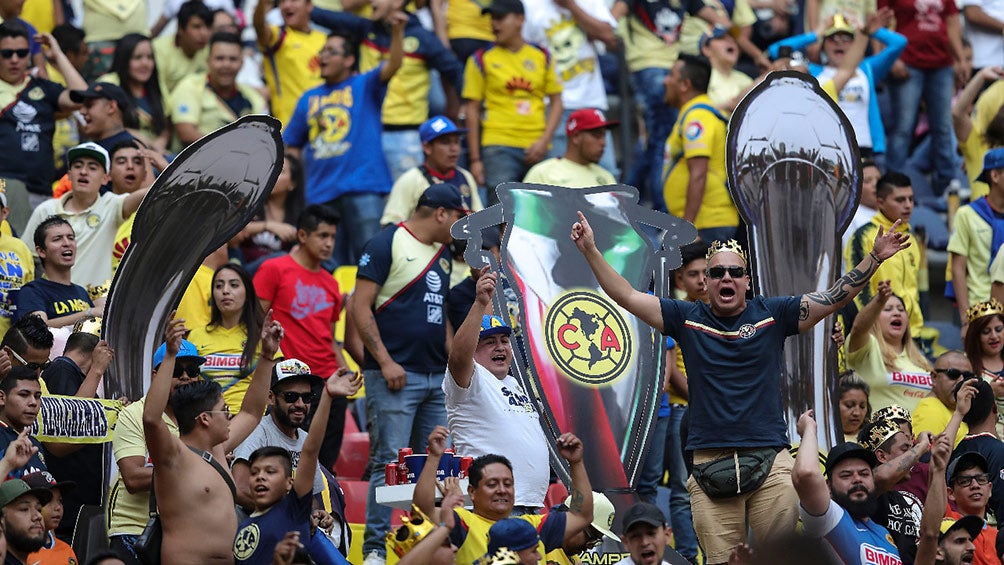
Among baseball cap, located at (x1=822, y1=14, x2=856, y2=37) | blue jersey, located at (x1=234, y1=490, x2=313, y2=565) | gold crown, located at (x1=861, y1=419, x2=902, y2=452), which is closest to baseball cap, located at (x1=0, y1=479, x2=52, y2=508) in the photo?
blue jersey, located at (x1=234, y1=490, x2=313, y2=565)

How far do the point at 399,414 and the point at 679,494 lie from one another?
1.80m

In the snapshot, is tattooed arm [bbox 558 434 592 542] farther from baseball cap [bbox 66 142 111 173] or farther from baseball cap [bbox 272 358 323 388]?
baseball cap [bbox 66 142 111 173]

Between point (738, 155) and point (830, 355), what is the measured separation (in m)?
Answer: 1.24

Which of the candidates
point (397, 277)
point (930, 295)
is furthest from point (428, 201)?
point (930, 295)

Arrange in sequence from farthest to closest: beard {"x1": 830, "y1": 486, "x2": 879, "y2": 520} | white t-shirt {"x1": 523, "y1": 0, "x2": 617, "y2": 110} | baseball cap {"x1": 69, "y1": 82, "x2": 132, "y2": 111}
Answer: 1. white t-shirt {"x1": 523, "y1": 0, "x2": 617, "y2": 110}
2. baseball cap {"x1": 69, "y1": 82, "x2": 132, "y2": 111}
3. beard {"x1": 830, "y1": 486, "x2": 879, "y2": 520}

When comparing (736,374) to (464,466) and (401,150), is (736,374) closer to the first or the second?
(464,466)

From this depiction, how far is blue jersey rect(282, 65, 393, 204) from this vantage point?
13.3 m

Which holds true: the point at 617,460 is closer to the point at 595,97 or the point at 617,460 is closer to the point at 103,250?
the point at 103,250

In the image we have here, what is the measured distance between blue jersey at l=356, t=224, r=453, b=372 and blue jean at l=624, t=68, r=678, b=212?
12.8 ft

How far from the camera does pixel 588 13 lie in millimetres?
14867

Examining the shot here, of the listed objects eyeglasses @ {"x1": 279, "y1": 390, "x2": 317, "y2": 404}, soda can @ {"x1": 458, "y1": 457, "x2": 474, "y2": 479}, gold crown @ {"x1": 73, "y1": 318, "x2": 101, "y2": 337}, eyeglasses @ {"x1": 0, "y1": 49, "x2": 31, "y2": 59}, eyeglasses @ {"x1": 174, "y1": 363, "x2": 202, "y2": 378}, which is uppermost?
eyeglasses @ {"x1": 0, "y1": 49, "x2": 31, "y2": 59}

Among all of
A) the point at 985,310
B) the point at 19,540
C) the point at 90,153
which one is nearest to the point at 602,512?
the point at 19,540

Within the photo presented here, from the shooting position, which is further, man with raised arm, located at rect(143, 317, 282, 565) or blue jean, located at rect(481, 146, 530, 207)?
blue jean, located at rect(481, 146, 530, 207)

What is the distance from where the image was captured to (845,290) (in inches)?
337
